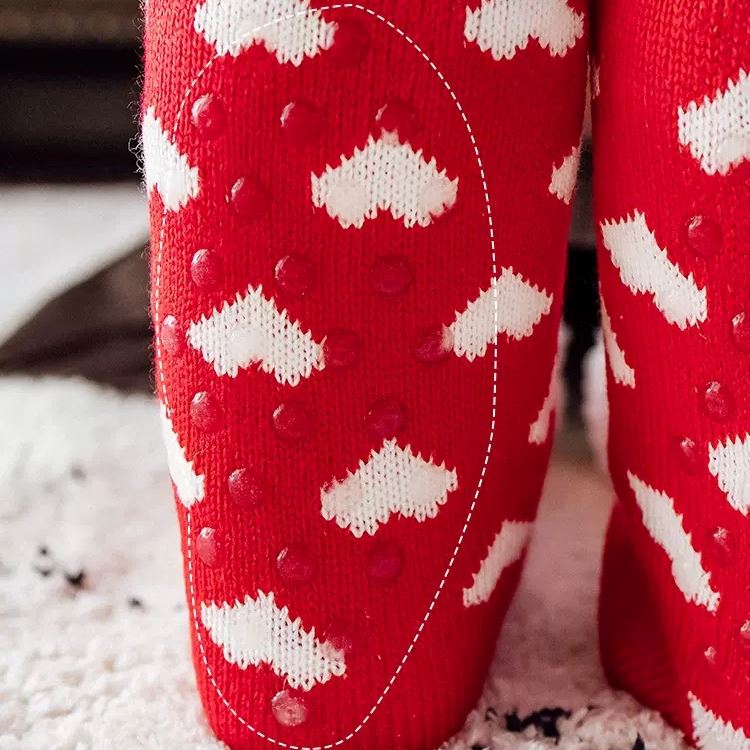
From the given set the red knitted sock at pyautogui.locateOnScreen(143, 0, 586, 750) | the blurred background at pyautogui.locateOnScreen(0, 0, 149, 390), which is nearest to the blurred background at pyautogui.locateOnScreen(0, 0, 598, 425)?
the blurred background at pyautogui.locateOnScreen(0, 0, 149, 390)

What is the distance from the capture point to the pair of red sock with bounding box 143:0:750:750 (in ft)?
1.20

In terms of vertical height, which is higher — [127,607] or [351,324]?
[351,324]

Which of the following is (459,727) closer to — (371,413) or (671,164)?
(371,413)

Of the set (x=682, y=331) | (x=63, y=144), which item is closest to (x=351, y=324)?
(x=682, y=331)

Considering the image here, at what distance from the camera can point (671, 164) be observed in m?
0.38

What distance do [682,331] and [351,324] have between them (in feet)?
0.47

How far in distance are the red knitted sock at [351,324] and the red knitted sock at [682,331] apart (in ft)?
0.10

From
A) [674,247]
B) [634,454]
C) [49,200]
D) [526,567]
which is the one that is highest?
[674,247]

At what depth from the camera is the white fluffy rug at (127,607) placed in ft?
1.54

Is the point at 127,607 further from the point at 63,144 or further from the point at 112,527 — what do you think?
the point at 63,144

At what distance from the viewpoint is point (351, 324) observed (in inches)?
15.5

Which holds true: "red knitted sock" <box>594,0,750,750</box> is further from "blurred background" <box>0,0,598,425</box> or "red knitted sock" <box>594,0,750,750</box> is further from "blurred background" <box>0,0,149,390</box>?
"blurred background" <box>0,0,149,390</box>

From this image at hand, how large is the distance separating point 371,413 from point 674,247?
0.48ft

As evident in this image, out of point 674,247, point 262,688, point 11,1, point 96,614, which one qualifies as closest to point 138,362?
point 96,614
